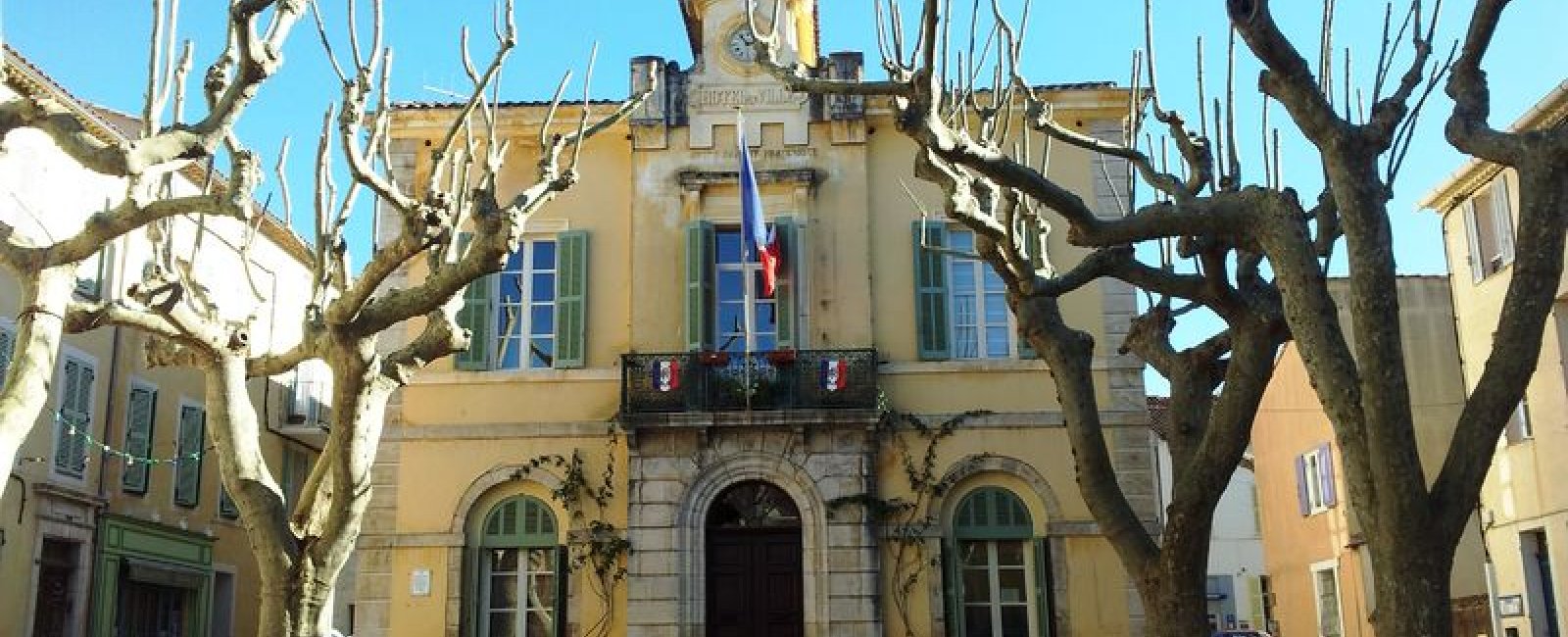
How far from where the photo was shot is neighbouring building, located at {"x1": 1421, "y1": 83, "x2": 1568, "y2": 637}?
18.2 m

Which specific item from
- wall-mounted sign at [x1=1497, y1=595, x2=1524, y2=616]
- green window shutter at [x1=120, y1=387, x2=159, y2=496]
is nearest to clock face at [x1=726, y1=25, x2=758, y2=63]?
green window shutter at [x1=120, y1=387, x2=159, y2=496]

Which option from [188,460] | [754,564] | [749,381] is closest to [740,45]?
[749,381]

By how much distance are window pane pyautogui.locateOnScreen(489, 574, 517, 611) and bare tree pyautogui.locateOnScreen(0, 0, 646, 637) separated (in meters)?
5.73

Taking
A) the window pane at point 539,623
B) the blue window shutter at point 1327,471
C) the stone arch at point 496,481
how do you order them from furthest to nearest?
the blue window shutter at point 1327,471
the stone arch at point 496,481
the window pane at point 539,623

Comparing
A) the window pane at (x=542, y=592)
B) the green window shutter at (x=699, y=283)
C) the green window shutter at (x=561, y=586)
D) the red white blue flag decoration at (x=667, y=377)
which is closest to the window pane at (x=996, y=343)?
the green window shutter at (x=699, y=283)

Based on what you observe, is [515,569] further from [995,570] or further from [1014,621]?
[1014,621]

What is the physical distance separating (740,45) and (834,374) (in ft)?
14.8

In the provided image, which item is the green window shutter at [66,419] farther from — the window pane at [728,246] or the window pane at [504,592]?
the window pane at [728,246]

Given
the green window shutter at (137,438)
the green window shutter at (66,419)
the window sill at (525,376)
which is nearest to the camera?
the window sill at (525,376)

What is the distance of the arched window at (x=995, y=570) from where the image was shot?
55.1 ft

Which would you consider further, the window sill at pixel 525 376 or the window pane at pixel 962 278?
the window pane at pixel 962 278

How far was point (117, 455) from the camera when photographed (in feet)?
68.9

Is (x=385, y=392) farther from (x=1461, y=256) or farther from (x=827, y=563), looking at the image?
(x=1461, y=256)

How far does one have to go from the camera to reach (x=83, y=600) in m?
20.3
